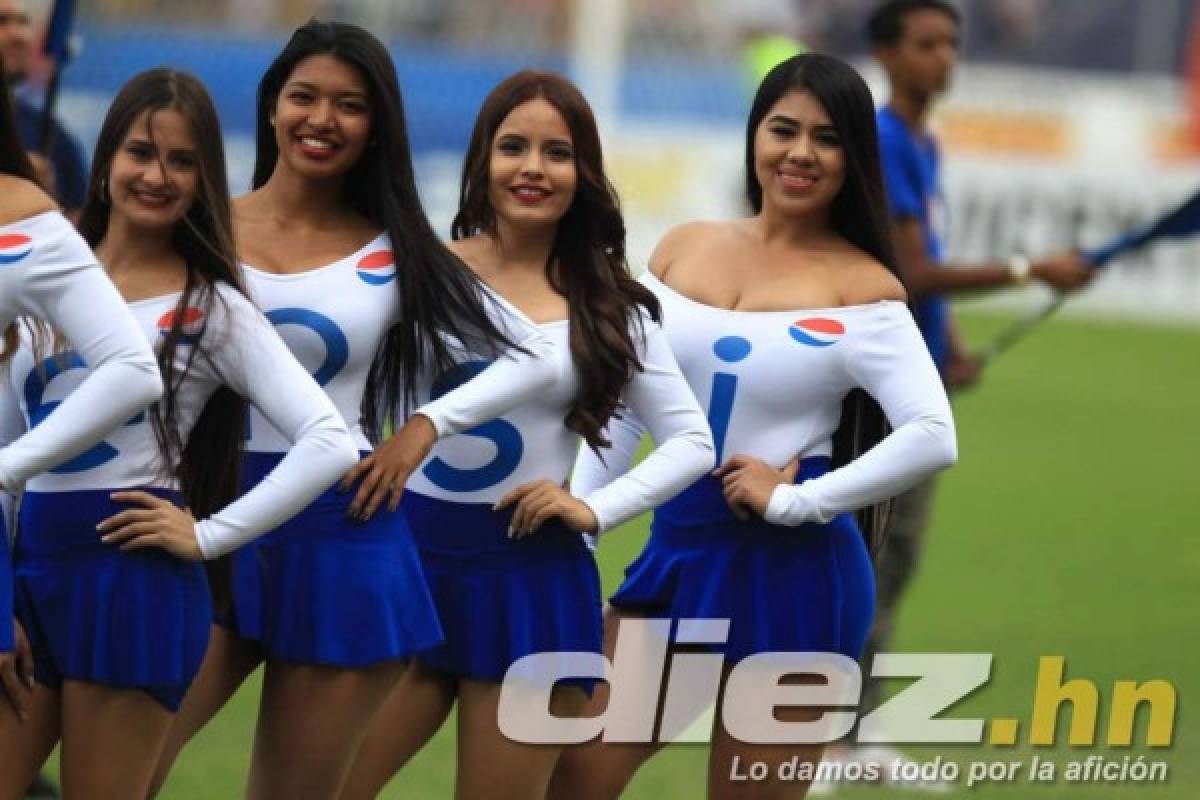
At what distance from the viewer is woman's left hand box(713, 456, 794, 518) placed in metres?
4.79

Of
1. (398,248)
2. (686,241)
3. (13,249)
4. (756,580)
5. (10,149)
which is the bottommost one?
(756,580)

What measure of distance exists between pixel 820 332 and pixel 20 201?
5.10 feet

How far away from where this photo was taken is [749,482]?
480cm

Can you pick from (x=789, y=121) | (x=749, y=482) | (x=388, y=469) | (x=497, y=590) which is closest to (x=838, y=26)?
(x=789, y=121)

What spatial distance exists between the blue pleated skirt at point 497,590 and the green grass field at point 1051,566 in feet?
6.45

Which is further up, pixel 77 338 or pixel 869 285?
pixel 77 338

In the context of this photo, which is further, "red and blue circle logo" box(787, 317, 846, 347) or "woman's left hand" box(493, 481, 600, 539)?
"red and blue circle logo" box(787, 317, 846, 347)

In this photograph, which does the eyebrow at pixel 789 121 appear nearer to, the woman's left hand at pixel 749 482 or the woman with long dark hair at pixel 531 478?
the woman with long dark hair at pixel 531 478

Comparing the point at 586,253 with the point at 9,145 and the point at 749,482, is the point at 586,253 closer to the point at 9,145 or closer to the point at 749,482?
the point at 749,482

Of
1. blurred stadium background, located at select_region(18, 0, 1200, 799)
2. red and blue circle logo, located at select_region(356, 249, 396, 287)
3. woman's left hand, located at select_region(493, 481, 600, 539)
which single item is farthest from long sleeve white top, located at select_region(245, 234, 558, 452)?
blurred stadium background, located at select_region(18, 0, 1200, 799)

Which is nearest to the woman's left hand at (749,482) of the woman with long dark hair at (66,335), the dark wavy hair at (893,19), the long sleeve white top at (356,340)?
the long sleeve white top at (356,340)

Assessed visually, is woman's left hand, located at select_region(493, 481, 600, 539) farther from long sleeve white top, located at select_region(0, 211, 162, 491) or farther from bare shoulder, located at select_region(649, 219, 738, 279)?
long sleeve white top, located at select_region(0, 211, 162, 491)

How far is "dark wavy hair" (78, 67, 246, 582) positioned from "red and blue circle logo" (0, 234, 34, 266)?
297mm

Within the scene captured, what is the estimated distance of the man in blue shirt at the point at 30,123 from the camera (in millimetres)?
7602
